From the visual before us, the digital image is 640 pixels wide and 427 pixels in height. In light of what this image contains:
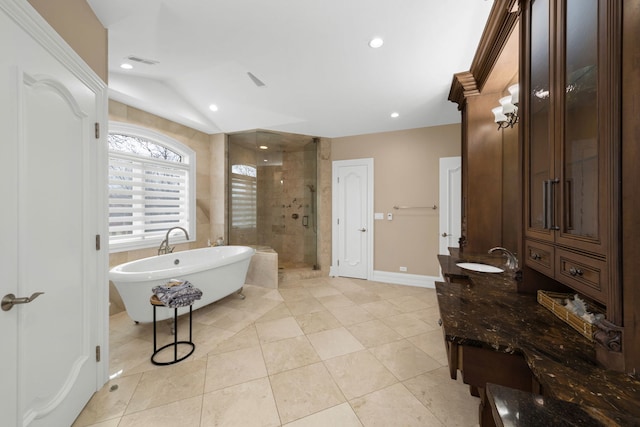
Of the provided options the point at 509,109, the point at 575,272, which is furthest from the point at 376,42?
the point at 575,272

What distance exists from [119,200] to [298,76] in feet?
8.48

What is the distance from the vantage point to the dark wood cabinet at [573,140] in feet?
2.25

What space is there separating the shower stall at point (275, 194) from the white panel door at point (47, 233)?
254 cm

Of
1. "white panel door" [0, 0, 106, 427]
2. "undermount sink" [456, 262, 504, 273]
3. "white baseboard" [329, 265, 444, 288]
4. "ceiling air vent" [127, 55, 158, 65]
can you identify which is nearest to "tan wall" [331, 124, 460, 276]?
"white baseboard" [329, 265, 444, 288]

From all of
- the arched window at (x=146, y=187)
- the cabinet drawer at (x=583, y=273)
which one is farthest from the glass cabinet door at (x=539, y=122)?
the arched window at (x=146, y=187)

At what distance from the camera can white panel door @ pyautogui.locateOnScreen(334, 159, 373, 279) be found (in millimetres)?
4156

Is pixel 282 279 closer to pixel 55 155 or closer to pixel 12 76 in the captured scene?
pixel 55 155

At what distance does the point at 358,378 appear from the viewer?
5.87 ft

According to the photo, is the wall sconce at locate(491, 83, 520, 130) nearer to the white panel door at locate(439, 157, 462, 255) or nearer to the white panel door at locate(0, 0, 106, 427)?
the white panel door at locate(439, 157, 462, 255)

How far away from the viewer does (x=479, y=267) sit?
6.21ft

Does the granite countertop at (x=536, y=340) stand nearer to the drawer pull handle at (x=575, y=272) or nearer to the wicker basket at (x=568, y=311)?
the wicker basket at (x=568, y=311)

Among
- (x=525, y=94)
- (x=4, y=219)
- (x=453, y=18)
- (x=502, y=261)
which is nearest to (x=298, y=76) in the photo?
(x=453, y=18)

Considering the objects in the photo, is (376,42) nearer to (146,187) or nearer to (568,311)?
(568,311)

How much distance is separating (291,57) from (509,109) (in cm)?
187
